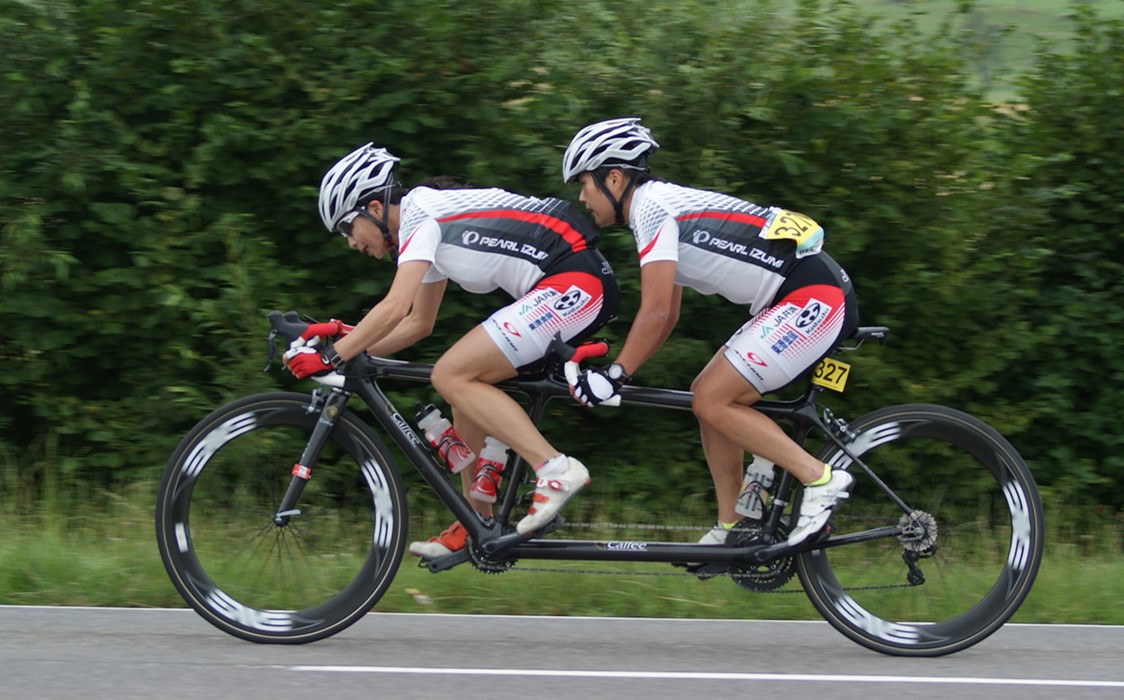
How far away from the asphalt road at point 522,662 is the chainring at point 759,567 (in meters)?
0.27

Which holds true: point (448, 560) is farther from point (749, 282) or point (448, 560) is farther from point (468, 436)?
point (749, 282)

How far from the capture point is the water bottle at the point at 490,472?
5.50 m

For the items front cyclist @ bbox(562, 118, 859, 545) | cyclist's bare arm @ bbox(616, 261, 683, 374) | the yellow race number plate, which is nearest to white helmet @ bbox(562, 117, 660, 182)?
front cyclist @ bbox(562, 118, 859, 545)

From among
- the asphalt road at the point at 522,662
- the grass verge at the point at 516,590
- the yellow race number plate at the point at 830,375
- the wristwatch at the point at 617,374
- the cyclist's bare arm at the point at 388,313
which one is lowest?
the grass verge at the point at 516,590

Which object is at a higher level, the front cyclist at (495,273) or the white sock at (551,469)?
the front cyclist at (495,273)

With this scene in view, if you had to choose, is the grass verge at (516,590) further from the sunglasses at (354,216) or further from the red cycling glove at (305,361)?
the sunglasses at (354,216)

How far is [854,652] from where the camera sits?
18.0 feet

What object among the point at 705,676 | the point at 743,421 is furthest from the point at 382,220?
the point at 705,676

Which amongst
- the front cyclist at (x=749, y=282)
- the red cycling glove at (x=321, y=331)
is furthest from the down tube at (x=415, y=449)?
the front cyclist at (x=749, y=282)

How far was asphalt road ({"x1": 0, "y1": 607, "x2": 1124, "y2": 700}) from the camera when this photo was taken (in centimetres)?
475

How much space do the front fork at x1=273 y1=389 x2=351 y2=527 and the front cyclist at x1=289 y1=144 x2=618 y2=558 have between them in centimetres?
17

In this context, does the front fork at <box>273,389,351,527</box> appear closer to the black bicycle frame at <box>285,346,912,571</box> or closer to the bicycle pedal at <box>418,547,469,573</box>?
the black bicycle frame at <box>285,346,912,571</box>

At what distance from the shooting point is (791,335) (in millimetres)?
5270

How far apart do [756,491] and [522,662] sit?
117 cm
